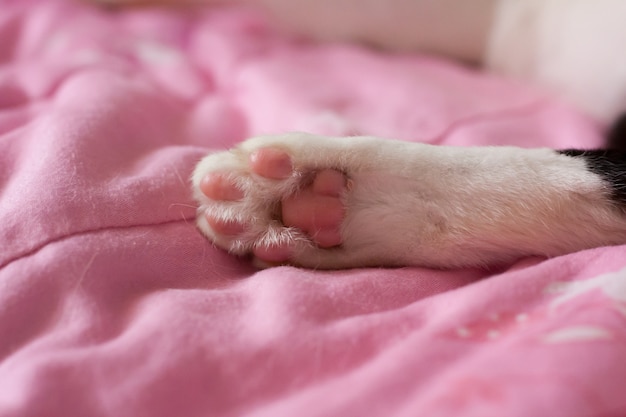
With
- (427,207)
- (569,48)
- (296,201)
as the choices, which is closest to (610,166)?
(427,207)

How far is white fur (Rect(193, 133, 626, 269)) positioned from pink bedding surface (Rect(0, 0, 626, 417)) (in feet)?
0.09

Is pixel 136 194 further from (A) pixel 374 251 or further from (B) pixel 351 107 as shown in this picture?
(B) pixel 351 107

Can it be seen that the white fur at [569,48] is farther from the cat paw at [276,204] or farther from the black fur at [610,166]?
the cat paw at [276,204]

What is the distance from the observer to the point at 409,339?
458mm

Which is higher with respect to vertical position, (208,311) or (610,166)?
(610,166)

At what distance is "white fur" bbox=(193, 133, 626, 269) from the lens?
581mm

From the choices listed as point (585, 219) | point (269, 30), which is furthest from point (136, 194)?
point (269, 30)

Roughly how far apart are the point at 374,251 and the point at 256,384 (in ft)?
0.67

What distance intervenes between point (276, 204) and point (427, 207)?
0.47ft

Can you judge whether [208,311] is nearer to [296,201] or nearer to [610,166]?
[296,201]

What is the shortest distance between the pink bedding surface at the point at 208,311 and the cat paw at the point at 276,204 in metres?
0.03

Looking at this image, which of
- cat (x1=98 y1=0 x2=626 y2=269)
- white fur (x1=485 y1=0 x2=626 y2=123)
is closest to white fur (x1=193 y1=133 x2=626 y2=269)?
cat (x1=98 y1=0 x2=626 y2=269)

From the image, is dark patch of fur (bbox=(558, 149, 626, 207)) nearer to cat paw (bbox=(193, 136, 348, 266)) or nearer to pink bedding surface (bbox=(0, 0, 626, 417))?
pink bedding surface (bbox=(0, 0, 626, 417))

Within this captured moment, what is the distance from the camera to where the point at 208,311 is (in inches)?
19.8
